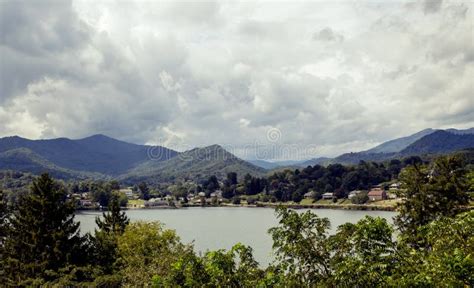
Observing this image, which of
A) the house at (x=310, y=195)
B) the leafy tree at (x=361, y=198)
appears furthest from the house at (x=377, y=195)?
the house at (x=310, y=195)

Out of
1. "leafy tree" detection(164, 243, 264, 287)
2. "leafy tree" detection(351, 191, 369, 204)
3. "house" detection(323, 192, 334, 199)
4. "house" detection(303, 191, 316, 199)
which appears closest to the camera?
"leafy tree" detection(164, 243, 264, 287)

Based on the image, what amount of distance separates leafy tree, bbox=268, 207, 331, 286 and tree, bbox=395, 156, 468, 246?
68.0ft

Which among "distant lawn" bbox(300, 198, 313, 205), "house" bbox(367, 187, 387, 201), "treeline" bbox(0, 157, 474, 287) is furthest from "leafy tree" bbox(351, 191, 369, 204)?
"treeline" bbox(0, 157, 474, 287)

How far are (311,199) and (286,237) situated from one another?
182415 mm

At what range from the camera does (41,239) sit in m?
32.7

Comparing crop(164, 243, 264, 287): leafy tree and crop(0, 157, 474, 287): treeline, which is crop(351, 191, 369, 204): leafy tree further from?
crop(164, 243, 264, 287): leafy tree

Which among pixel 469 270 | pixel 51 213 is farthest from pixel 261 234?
pixel 469 270

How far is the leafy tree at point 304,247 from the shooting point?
13.8 metres

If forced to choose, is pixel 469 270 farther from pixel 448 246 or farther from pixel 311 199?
pixel 311 199

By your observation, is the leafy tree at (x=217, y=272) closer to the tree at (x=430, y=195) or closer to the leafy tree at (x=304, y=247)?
the leafy tree at (x=304, y=247)

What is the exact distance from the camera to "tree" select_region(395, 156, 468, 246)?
33.0m

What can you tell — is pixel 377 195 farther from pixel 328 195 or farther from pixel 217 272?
pixel 217 272

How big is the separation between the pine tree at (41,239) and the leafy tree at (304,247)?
23.4m

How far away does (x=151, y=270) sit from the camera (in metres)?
26.0
